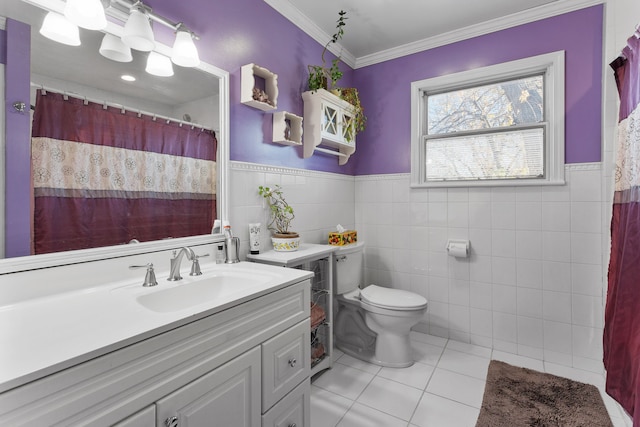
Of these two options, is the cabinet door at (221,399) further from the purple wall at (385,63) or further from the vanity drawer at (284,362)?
the purple wall at (385,63)

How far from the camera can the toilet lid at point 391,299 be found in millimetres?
2062

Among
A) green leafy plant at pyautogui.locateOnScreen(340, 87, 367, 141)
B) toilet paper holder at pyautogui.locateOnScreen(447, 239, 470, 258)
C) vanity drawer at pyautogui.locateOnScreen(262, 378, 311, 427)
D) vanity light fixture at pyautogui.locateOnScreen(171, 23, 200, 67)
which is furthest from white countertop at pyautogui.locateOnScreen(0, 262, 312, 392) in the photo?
green leafy plant at pyautogui.locateOnScreen(340, 87, 367, 141)

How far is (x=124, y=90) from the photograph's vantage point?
4.32 feet

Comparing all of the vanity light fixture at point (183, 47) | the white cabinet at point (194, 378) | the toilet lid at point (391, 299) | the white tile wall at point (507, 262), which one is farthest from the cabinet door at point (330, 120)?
the white cabinet at point (194, 378)

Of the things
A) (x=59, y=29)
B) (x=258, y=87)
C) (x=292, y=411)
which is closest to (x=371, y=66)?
(x=258, y=87)

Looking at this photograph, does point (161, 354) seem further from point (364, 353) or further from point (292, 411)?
point (364, 353)

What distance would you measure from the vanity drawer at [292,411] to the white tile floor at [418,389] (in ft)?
1.09

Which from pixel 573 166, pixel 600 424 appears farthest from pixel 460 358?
pixel 573 166

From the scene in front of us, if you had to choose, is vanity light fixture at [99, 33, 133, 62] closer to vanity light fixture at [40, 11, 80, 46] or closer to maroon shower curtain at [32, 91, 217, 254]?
vanity light fixture at [40, 11, 80, 46]

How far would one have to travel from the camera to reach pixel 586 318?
6.83ft

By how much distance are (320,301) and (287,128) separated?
1204 mm

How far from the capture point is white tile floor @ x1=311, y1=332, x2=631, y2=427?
5.39 ft

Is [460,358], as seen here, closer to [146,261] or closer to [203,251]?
[203,251]

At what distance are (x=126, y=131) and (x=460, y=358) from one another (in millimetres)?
2473
